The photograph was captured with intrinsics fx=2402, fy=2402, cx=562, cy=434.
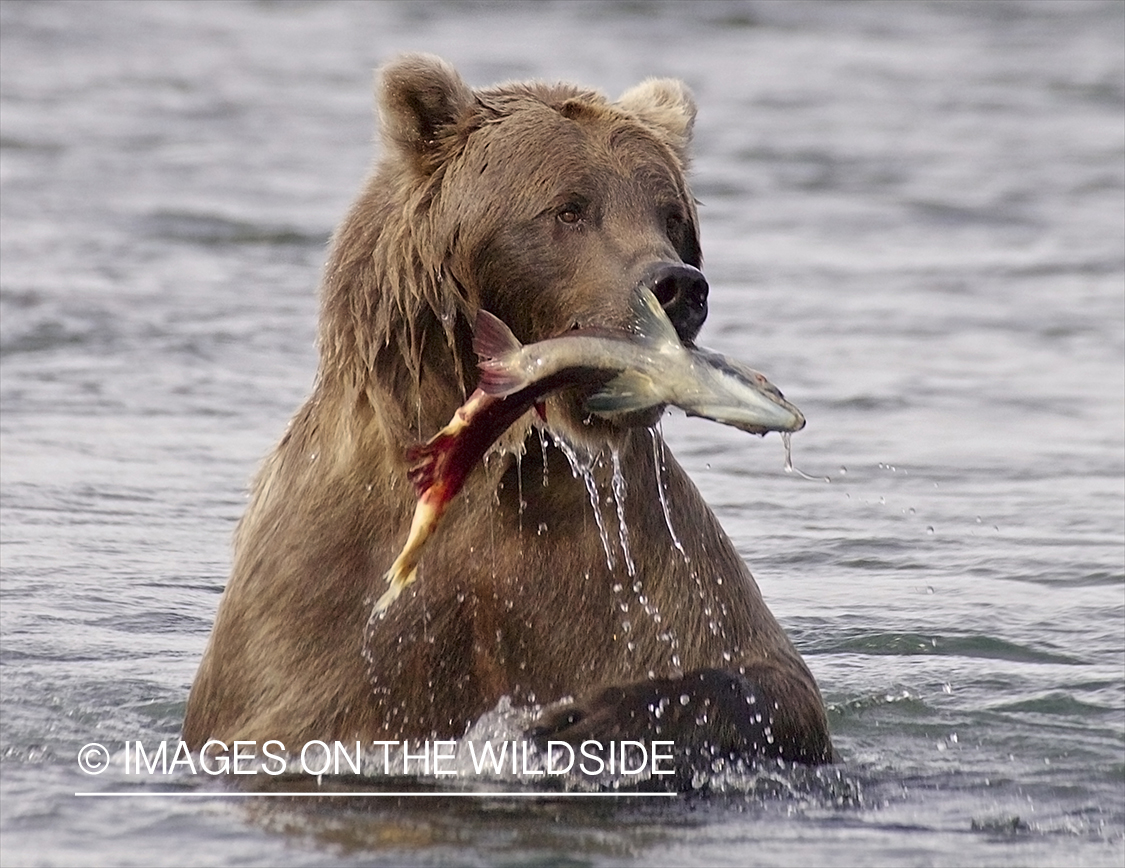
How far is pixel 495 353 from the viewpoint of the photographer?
217 inches

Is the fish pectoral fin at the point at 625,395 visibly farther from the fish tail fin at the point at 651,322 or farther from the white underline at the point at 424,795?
the white underline at the point at 424,795

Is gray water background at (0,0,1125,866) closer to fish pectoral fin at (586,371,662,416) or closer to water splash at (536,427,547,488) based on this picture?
water splash at (536,427,547,488)

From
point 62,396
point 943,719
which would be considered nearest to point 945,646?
point 943,719

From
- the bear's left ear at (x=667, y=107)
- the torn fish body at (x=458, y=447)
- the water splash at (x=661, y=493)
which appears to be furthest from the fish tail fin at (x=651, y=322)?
the bear's left ear at (x=667, y=107)

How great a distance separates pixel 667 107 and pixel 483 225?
77cm

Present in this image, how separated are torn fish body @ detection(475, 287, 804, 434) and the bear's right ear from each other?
582mm

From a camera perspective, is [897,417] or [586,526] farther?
[897,417]

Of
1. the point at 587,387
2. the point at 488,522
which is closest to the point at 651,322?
the point at 587,387

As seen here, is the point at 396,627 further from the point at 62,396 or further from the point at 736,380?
the point at 62,396

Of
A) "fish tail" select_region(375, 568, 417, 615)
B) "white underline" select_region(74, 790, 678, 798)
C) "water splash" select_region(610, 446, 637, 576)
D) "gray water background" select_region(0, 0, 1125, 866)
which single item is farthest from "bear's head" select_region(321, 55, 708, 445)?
"gray water background" select_region(0, 0, 1125, 866)

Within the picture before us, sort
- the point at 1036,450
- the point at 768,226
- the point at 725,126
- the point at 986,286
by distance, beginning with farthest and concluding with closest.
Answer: the point at 725,126 → the point at 768,226 → the point at 986,286 → the point at 1036,450

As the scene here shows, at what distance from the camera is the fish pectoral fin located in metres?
5.42

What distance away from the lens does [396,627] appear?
587cm

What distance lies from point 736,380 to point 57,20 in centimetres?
1906
